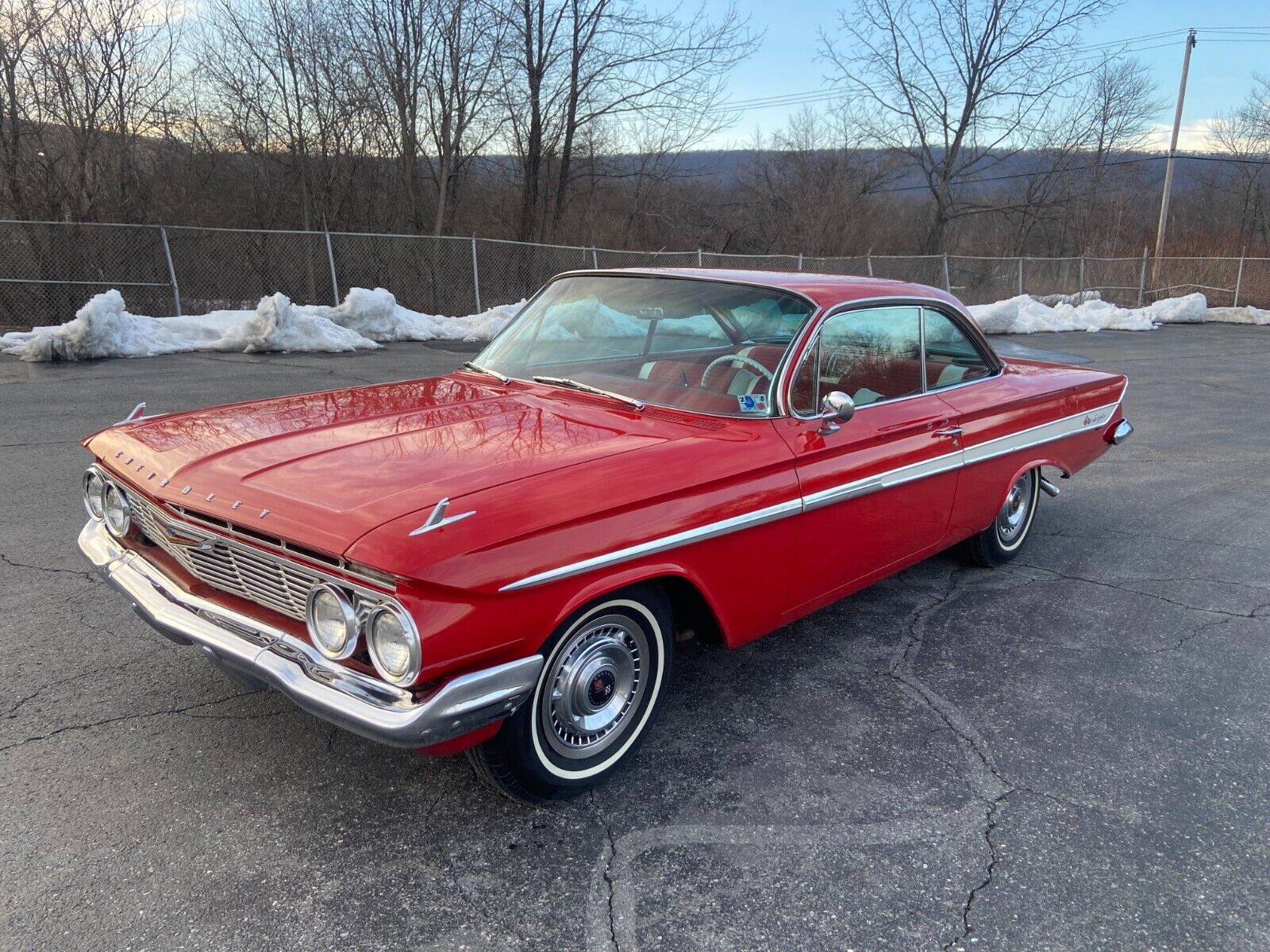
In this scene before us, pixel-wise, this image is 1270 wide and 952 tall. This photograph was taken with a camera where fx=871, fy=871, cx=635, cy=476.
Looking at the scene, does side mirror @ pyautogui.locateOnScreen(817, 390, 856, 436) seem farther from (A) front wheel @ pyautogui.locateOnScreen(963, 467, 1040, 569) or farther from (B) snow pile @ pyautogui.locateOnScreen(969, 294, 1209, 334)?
(B) snow pile @ pyautogui.locateOnScreen(969, 294, 1209, 334)

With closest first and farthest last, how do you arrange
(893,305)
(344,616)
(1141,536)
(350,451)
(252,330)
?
1. (344,616)
2. (350,451)
3. (893,305)
4. (1141,536)
5. (252,330)

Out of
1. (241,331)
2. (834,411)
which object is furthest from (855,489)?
(241,331)

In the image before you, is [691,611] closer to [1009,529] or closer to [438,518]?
[438,518]

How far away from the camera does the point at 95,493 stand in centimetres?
338

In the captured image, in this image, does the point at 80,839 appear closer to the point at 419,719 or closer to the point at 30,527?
the point at 419,719

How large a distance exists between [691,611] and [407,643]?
116cm

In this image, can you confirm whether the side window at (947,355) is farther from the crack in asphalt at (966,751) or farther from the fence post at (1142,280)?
the fence post at (1142,280)

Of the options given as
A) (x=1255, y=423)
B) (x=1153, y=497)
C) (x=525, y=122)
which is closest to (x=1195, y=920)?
(x=1153, y=497)

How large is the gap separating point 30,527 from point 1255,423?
1127cm

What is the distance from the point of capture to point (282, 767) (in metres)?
2.84

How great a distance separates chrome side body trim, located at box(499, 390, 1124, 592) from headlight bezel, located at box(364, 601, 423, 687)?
259 mm

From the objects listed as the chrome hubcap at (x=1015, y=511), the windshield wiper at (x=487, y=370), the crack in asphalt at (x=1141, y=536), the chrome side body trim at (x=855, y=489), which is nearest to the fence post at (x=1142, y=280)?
the crack in asphalt at (x=1141, y=536)

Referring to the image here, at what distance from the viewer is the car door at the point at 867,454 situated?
3.35m

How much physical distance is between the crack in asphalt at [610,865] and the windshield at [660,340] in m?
1.50
